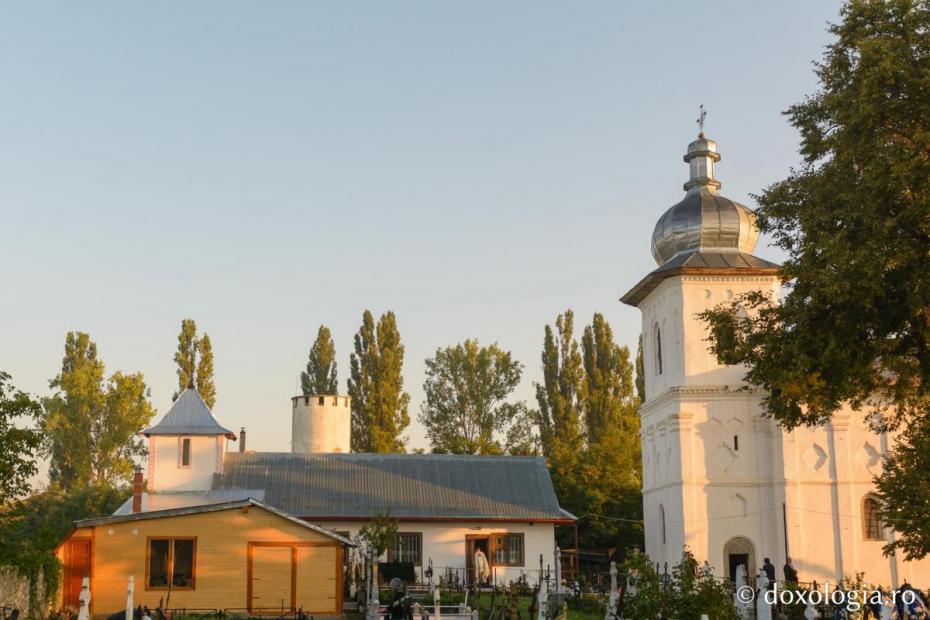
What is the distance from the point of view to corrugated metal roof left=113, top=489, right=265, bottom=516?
41.9 m

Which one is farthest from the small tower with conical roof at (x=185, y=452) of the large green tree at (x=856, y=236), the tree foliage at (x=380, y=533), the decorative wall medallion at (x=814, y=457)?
the large green tree at (x=856, y=236)

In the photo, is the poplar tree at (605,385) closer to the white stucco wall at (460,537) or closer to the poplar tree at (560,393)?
the poplar tree at (560,393)

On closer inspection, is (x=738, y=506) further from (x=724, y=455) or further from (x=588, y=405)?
(x=588, y=405)

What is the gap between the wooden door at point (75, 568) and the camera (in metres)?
29.1

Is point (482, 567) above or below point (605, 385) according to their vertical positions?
below

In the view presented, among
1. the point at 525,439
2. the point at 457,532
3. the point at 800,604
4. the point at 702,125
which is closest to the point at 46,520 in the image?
the point at 457,532

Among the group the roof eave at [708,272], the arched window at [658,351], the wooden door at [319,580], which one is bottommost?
the wooden door at [319,580]

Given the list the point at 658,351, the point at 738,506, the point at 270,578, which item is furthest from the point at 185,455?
the point at 738,506

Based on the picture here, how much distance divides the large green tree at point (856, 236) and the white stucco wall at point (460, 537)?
1898 centimetres

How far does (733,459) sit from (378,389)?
26762 mm

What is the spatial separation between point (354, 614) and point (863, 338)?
15.4 metres

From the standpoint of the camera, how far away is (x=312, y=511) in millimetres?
42125

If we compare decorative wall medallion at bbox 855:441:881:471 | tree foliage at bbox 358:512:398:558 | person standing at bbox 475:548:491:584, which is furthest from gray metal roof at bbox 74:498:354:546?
decorative wall medallion at bbox 855:441:881:471

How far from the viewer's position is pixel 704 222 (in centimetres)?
4219
